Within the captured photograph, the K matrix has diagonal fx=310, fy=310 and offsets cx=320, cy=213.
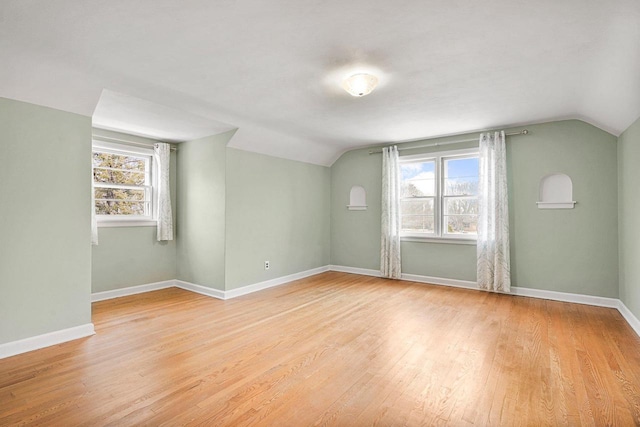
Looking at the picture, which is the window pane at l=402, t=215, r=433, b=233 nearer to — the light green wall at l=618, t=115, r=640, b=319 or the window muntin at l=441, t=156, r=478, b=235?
the window muntin at l=441, t=156, r=478, b=235

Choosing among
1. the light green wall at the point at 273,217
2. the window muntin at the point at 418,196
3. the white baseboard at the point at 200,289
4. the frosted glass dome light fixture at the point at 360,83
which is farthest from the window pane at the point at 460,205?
the white baseboard at the point at 200,289

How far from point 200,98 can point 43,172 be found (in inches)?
64.2

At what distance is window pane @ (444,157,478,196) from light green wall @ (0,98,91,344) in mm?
5079

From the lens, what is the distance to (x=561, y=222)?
4.34 m

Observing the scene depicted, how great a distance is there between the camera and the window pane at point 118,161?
450 centimetres

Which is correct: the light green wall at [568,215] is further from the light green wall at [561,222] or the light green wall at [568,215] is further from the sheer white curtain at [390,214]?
the sheer white curtain at [390,214]

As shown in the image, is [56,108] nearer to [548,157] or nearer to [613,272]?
[548,157]

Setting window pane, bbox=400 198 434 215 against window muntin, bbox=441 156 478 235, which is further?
window pane, bbox=400 198 434 215

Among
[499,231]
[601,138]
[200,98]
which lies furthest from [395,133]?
[200,98]

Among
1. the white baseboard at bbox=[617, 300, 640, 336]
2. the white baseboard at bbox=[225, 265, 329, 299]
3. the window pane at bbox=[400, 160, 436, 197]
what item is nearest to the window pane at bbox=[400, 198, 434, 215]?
the window pane at bbox=[400, 160, 436, 197]

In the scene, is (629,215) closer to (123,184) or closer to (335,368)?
(335,368)

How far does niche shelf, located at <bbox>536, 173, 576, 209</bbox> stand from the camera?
14.2 feet

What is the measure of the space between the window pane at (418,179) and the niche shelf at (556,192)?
157cm

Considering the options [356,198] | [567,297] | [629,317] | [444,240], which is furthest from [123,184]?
[629,317]
